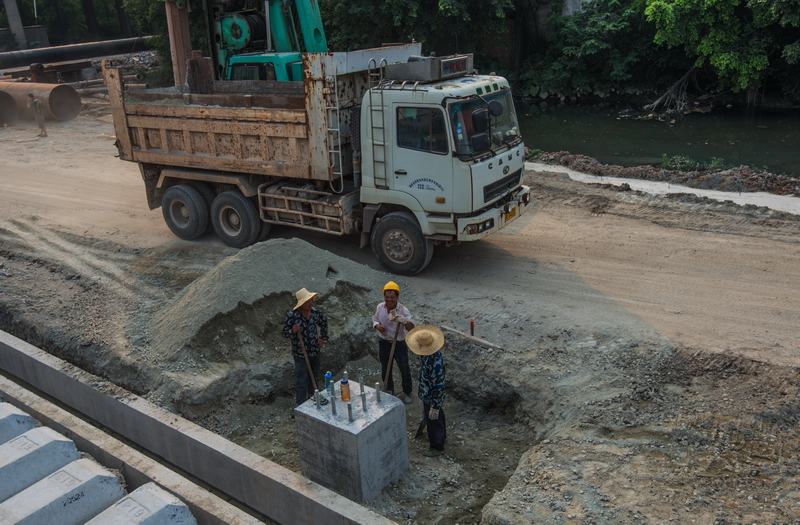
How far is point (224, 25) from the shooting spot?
11617 millimetres

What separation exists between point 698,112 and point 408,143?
19.0 metres

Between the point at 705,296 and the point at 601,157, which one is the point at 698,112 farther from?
the point at 705,296

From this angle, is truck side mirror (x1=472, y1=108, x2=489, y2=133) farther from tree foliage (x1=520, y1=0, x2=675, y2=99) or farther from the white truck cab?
tree foliage (x1=520, y1=0, x2=675, y2=99)

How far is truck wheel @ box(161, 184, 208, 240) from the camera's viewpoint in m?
11.2

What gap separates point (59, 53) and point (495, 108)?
97.2ft

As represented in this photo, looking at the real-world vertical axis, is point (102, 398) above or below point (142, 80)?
below

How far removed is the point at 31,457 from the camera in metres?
5.58

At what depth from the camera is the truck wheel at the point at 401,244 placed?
30.7 feet

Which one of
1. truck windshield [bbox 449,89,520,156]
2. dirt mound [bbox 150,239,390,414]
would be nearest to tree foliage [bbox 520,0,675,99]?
truck windshield [bbox 449,89,520,156]

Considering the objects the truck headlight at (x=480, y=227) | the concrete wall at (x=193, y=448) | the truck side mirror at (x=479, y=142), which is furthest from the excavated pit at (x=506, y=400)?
the truck side mirror at (x=479, y=142)

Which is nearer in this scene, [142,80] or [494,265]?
[494,265]

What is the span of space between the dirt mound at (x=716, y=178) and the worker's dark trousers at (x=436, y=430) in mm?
8862

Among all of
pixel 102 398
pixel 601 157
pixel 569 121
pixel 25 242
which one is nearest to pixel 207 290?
pixel 102 398

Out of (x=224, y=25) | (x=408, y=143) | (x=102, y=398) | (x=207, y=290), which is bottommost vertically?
(x=102, y=398)
